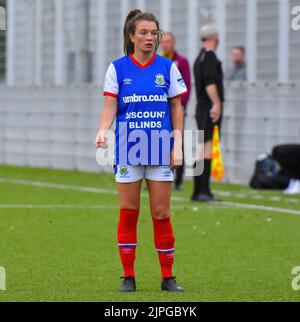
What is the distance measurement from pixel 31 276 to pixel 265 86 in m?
11.4

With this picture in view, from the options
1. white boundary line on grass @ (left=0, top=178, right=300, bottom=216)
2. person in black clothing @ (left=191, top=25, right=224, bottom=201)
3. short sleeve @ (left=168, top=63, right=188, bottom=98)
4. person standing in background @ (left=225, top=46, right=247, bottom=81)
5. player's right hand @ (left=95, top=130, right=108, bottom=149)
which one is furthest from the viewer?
person standing in background @ (left=225, top=46, right=247, bottom=81)

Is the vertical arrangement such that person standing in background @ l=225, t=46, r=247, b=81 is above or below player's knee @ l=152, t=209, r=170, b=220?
above

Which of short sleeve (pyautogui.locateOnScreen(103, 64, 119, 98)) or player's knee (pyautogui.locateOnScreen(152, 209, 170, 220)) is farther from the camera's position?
player's knee (pyautogui.locateOnScreen(152, 209, 170, 220))

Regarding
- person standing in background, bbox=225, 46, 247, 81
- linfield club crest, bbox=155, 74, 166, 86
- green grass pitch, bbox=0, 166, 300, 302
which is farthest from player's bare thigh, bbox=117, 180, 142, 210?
person standing in background, bbox=225, 46, 247, 81

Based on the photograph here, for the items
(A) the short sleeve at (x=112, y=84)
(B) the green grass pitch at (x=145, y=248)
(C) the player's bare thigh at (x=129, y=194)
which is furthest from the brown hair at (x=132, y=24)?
(B) the green grass pitch at (x=145, y=248)

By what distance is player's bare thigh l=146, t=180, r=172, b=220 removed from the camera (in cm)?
916

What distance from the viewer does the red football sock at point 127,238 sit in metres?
9.19

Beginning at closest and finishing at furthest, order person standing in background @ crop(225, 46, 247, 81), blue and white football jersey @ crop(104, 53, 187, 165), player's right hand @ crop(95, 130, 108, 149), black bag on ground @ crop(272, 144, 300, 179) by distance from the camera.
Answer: player's right hand @ crop(95, 130, 108, 149) < blue and white football jersey @ crop(104, 53, 187, 165) < black bag on ground @ crop(272, 144, 300, 179) < person standing in background @ crop(225, 46, 247, 81)

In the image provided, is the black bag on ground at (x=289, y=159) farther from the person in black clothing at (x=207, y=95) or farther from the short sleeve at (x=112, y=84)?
the short sleeve at (x=112, y=84)

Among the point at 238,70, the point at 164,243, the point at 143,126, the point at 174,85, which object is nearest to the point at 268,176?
the point at 238,70

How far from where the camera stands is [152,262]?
1089cm

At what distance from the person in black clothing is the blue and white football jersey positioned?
276 inches

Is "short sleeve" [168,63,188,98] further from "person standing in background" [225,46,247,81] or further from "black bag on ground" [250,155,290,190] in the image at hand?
"person standing in background" [225,46,247,81]

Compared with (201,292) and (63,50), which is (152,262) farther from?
(63,50)
